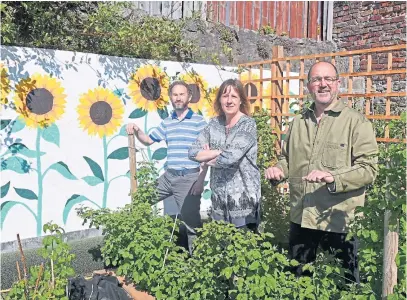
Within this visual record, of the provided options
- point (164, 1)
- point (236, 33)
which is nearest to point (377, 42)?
point (236, 33)

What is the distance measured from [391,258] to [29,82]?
11.5 ft

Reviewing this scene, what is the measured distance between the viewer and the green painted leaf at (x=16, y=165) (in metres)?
4.27

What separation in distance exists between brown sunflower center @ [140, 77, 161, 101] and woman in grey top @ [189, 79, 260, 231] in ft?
6.43

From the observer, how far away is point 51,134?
4516 millimetres

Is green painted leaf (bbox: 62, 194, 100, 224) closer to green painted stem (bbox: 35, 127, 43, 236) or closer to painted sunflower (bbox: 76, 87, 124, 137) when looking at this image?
green painted stem (bbox: 35, 127, 43, 236)

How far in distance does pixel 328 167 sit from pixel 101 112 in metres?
2.82

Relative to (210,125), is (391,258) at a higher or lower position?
lower

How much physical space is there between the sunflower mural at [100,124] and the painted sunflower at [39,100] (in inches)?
9.1

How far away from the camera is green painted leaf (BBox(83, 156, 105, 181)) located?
476 centimetres

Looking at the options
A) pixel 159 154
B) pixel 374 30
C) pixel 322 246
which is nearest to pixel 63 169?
pixel 159 154

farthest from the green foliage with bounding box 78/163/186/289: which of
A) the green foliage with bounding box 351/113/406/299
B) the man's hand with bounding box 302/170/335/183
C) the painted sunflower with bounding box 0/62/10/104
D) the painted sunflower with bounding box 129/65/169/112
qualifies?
the painted sunflower with bounding box 129/65/169/112

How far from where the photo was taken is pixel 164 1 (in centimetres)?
632

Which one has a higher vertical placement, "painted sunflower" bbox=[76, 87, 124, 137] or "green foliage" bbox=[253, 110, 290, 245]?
"painted sunflower" bbox=[76, 87, 124, 137]

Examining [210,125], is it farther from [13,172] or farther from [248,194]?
[13,172]
